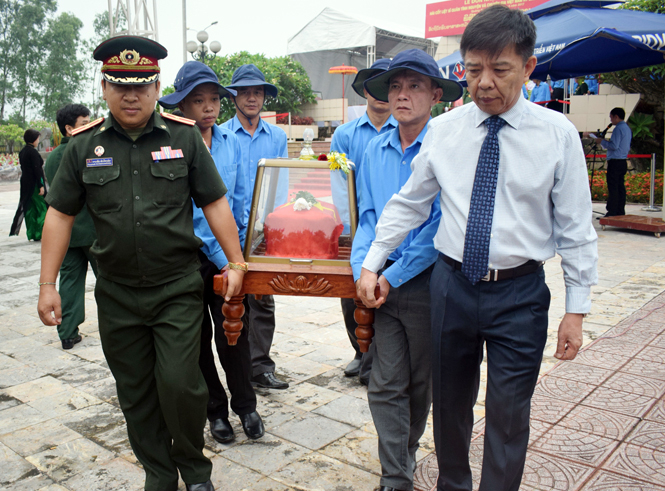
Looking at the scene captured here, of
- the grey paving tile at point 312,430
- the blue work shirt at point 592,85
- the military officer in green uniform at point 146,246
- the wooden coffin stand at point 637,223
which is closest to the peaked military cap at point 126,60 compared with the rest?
the military officer in green uniform at point 146,246

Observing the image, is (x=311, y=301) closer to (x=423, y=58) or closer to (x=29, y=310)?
(x=29, y=310)

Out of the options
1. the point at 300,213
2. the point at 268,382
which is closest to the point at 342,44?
the point at 268,382

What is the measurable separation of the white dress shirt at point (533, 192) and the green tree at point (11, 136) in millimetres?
37485

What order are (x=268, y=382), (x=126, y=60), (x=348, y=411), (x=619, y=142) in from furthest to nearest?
(x=619, y=142), (x=268, y=382), (x=348, y=411), (x=126, y=60)

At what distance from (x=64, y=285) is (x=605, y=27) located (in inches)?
336

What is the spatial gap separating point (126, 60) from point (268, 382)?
244 centimetres

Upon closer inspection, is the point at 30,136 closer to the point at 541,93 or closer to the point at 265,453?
the point at 265,453

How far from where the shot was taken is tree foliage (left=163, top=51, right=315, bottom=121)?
3606cm

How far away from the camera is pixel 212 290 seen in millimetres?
3477

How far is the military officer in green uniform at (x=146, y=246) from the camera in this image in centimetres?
271

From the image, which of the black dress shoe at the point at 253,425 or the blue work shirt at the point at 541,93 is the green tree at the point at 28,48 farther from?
the black dress shoe at the point at 253,425

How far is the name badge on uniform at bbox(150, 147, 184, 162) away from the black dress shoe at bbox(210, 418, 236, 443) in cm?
161

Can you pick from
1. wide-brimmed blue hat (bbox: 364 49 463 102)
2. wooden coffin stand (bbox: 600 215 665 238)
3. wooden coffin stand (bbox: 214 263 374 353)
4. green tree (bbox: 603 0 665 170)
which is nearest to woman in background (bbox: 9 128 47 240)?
wooden coffin stand (bbox: 214 263 374 353)

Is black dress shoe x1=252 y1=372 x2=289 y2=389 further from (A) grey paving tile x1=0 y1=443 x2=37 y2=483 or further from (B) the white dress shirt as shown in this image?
(B) the white dress shirt
